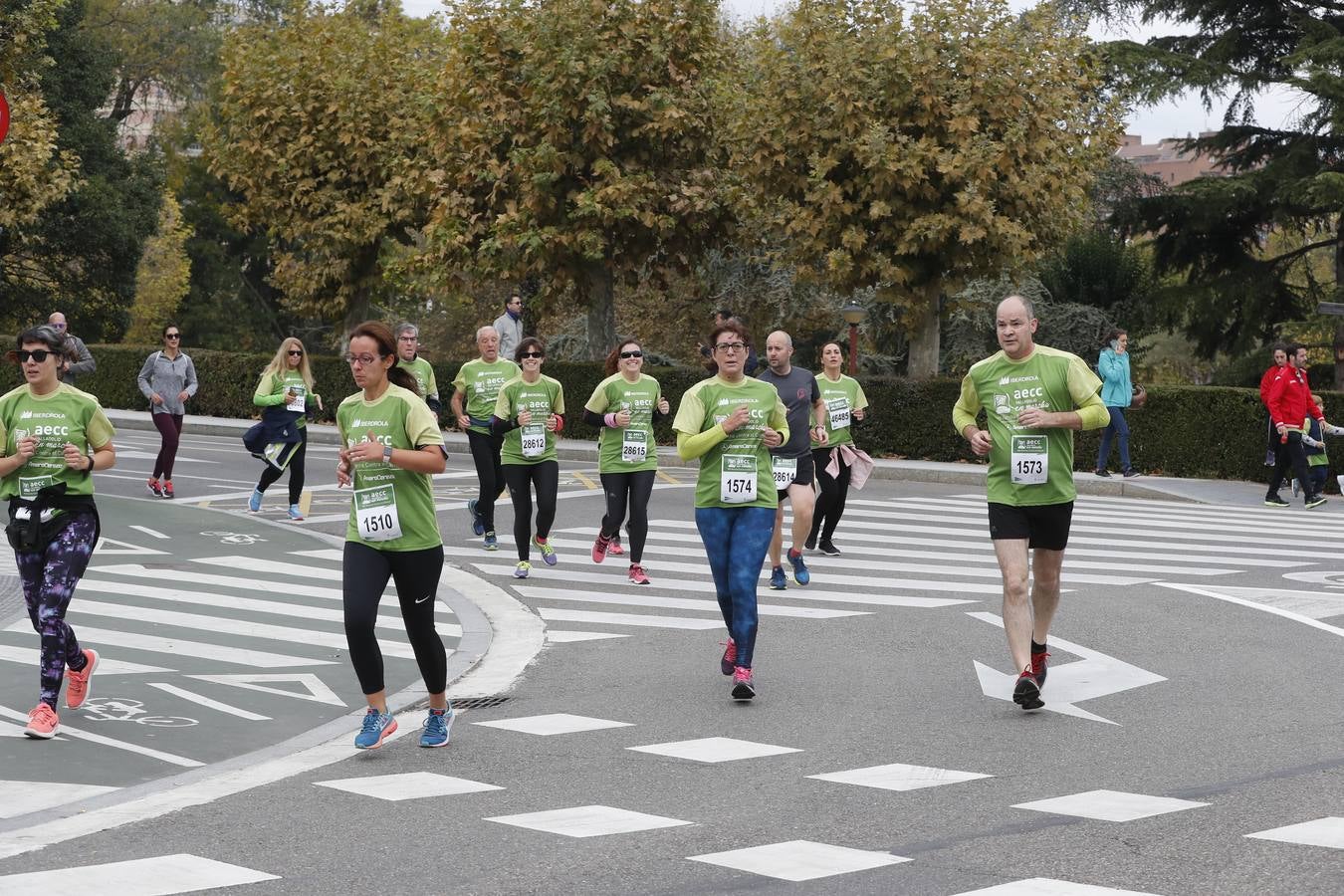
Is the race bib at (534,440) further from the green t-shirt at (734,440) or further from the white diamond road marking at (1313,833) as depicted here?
the white diamond road marking at (1313,833)

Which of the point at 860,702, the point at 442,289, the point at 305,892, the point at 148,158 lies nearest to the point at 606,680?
the point at 860,702

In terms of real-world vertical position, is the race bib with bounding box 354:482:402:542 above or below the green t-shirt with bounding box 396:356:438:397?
below

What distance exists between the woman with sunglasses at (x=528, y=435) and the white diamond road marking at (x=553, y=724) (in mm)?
5123

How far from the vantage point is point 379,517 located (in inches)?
297

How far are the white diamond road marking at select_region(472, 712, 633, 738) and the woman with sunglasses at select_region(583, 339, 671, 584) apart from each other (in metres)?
4.73

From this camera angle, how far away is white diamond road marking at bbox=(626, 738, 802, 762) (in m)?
7.55

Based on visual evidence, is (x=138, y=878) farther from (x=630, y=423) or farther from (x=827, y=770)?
(x=630, y=423)

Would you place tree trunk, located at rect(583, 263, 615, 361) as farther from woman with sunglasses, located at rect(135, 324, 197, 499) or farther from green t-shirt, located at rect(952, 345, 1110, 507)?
green t-shirt, located at rect(952, 345, 1110, 507)

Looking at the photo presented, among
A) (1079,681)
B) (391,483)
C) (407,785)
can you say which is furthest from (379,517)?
(1079,681)

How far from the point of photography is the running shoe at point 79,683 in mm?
8492

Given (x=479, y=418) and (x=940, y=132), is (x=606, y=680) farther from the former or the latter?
(x=940, y=132)

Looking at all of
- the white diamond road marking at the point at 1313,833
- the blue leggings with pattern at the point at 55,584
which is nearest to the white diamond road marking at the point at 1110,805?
the white diamond road marking at the point at 1313,833

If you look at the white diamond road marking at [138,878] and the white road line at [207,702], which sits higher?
the white diamond road marking at [138,878]

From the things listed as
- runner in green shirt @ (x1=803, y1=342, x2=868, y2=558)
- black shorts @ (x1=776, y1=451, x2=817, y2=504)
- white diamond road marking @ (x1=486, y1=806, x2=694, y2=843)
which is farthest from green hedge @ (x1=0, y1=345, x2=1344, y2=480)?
white diamond road marking @ (x1=486, y1=806, x2=694, y2=843)
